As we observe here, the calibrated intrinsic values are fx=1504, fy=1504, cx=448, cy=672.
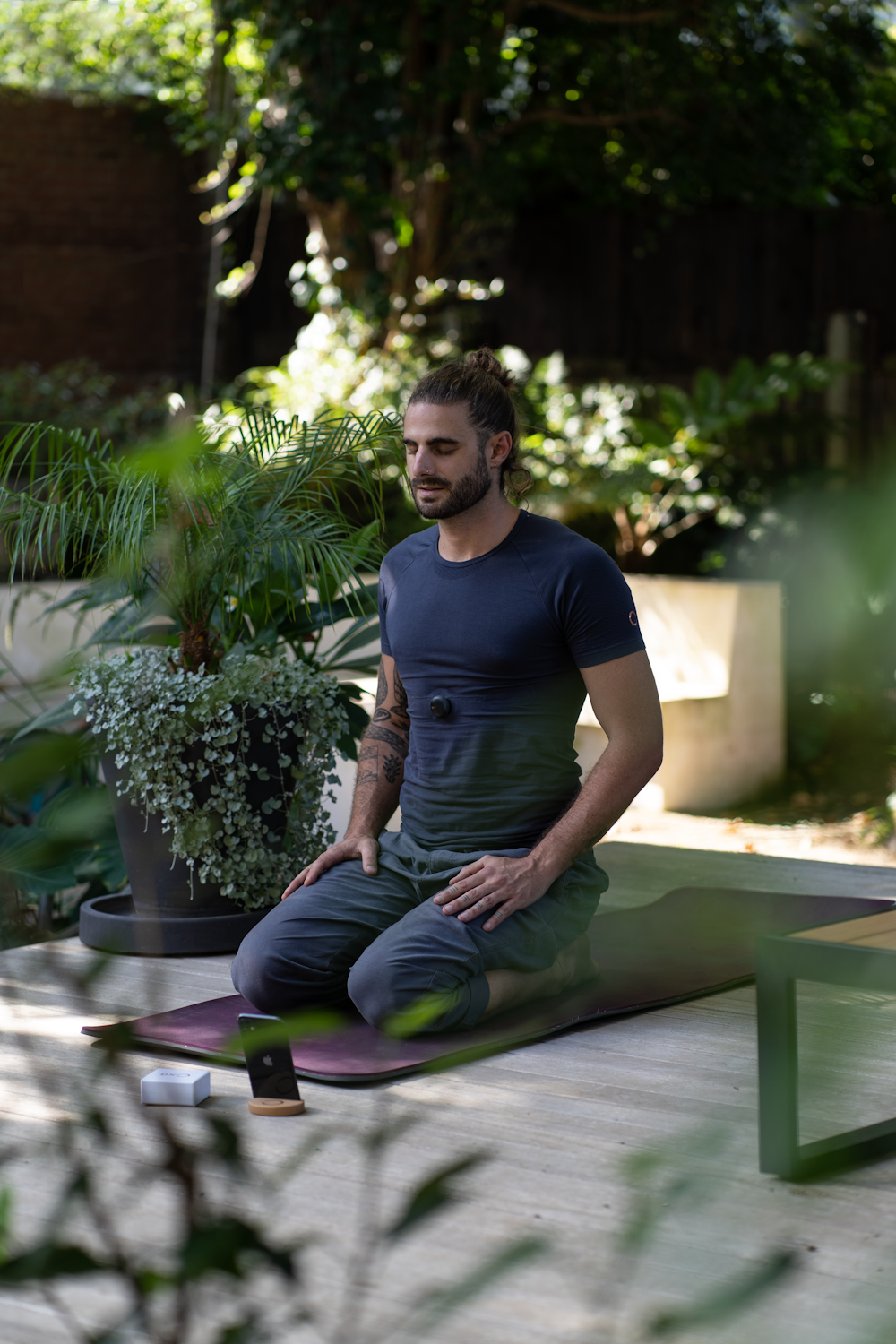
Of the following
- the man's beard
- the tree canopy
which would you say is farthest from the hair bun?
the tree canopy

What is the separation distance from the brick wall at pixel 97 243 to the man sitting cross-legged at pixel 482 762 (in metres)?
7.18

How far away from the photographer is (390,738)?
2.99 m

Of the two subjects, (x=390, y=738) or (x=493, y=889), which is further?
(x=390, y=738)

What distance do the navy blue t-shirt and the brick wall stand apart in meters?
7.27

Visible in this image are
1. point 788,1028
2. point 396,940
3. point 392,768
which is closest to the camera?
point 788,1028

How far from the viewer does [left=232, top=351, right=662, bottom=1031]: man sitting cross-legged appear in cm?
256

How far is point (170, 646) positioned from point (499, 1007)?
1.24m

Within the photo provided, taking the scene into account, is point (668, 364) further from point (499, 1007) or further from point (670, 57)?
point (499, 1007)

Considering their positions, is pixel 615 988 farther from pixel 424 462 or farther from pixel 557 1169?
pixel 424 462

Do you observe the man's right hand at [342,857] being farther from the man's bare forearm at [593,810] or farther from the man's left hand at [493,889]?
the man's bare forearm at [593,810]

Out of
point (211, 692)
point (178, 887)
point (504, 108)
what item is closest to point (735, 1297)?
point (211, 692)

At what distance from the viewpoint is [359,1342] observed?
1.26m

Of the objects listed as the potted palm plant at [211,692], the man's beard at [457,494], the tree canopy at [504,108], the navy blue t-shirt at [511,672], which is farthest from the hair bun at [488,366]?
the tree canopy at [504,108]

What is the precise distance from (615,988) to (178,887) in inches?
38.7
